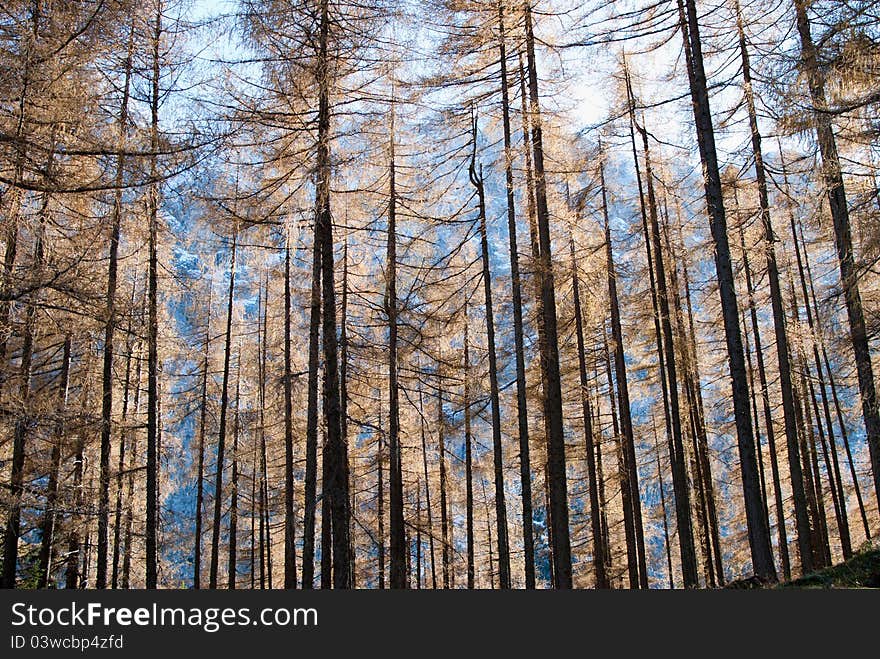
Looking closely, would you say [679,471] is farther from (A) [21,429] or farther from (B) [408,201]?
(A) [21,429]

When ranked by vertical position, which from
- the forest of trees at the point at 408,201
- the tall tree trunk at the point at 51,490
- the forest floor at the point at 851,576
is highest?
the forest of trees at the point at 408,201

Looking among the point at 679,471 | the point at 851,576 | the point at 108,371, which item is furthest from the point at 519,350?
the point at 108,371

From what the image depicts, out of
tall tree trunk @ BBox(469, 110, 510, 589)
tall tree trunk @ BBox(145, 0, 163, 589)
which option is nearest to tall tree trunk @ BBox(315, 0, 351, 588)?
tall tree trunk @ BBox(145, 0, 163, 589)

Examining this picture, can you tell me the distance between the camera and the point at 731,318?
9633 millimetres

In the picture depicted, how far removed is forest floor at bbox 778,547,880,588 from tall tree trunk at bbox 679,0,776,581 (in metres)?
2.09

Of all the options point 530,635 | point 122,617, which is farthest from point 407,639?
point 122,617

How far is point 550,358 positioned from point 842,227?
17.9ft

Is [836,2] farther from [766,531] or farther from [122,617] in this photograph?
[122,617]

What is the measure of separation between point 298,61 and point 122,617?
8.08 meters

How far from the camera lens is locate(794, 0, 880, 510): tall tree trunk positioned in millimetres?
7660

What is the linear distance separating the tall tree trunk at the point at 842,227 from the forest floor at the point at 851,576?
221 cm

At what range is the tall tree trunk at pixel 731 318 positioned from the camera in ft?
30.2

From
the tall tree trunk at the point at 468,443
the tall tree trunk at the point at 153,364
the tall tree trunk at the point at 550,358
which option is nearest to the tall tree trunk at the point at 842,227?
the tall tree trunk at the point at 550,358

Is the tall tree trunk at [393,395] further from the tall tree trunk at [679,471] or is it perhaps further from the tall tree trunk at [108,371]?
the tall tree trunk at [679,471]
